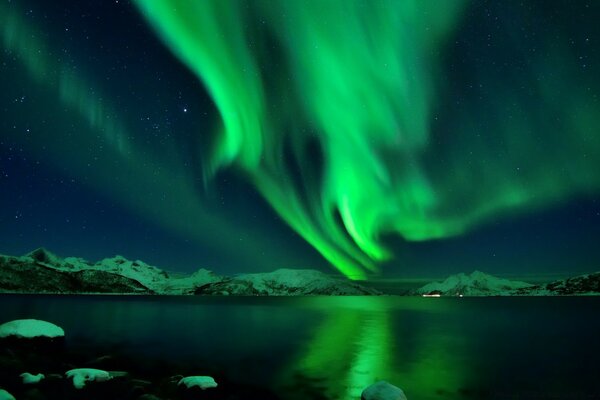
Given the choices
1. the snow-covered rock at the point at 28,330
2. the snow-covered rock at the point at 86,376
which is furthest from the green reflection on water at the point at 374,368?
the snow-covered rock at the point at 28,330

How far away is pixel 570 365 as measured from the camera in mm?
35344

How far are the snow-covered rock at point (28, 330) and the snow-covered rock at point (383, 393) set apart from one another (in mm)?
29647

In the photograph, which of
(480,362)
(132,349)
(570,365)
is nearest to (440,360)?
(480,362)

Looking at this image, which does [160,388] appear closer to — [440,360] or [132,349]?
[132,349]

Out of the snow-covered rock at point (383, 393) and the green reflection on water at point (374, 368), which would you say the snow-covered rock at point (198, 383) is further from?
the snow-covered rock at point (383, 393)

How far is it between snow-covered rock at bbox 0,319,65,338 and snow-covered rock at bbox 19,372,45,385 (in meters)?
12.7

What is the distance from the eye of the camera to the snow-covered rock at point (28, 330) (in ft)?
→ 114

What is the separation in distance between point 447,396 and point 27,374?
2332 centimetres

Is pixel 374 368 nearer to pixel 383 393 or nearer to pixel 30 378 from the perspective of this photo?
pixel 383 393

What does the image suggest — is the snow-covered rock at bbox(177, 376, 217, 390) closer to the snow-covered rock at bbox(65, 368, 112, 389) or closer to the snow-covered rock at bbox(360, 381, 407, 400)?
the snow-covered rock at bbox(65, 368, 112, 389)

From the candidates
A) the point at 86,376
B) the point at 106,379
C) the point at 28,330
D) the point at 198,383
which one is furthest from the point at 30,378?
the point at 28,330

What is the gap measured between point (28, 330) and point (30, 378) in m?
15.0

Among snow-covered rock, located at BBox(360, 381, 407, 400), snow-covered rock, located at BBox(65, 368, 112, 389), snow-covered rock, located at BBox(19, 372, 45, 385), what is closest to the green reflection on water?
snow-covered rock, located at BBox(360, 381, 407, 400)

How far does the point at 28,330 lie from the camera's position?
35.9m
